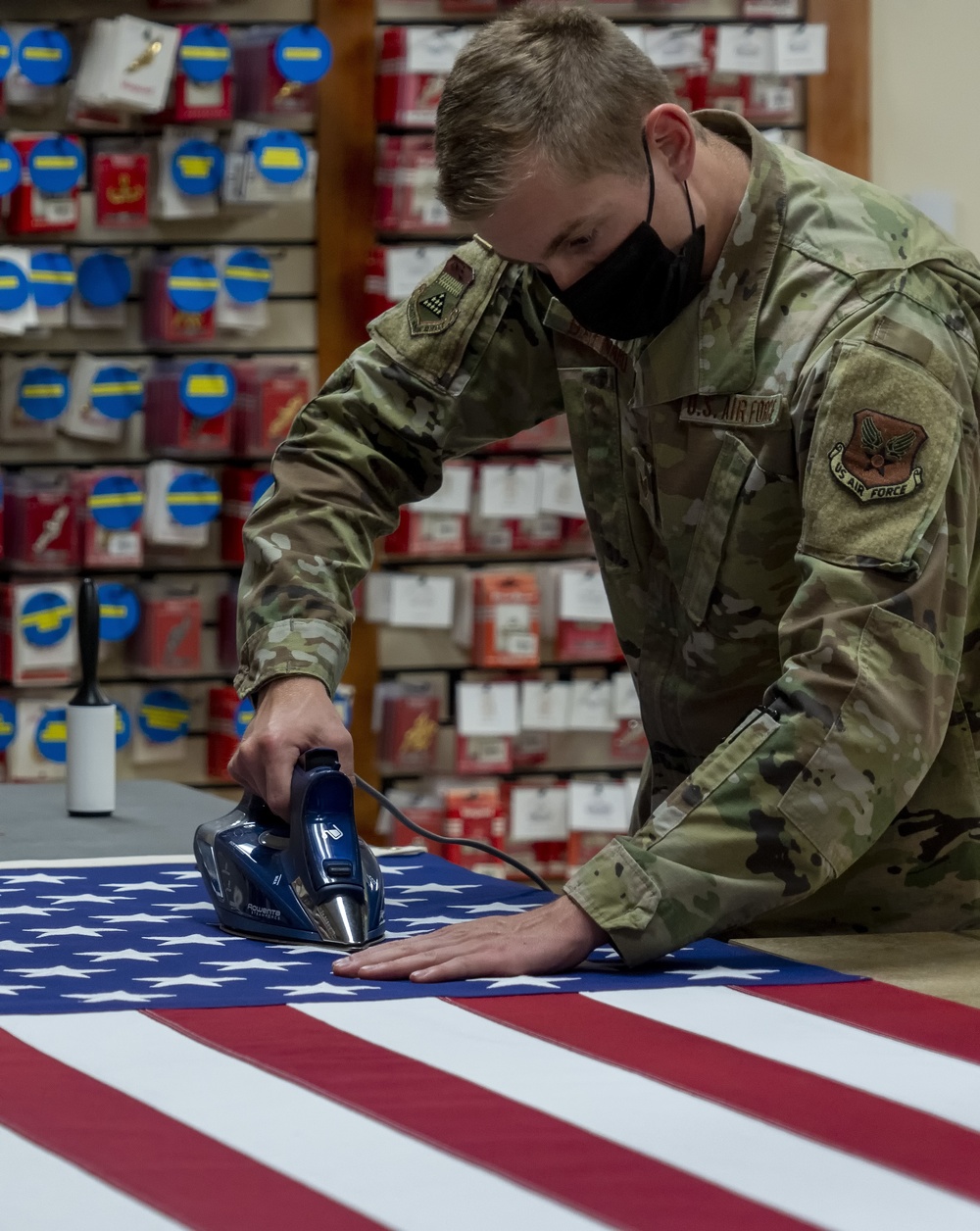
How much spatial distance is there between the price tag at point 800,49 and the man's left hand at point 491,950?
371 cm

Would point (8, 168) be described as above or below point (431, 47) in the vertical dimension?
below

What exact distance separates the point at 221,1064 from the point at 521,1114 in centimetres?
24

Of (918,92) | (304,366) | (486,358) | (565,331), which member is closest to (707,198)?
(565,331)

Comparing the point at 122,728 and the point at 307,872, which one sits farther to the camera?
the point at 122,728

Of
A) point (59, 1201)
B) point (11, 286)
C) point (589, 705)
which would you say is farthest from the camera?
point (589, 705)

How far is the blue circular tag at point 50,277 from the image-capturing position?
14.3ft

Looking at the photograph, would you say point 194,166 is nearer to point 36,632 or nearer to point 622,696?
point 36,632

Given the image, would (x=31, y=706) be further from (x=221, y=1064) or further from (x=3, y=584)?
(x=221, y=1064)

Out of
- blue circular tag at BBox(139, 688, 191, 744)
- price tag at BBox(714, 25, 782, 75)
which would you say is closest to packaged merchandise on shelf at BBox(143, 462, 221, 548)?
blue circular tag at BBox(139, 688, 191, 744)

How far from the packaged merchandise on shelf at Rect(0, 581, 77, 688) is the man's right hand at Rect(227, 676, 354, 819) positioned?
2600 mm

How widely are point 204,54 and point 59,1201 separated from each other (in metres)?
3.85

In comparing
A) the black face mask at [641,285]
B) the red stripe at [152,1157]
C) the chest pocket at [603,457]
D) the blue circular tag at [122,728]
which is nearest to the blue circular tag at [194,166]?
the blue circular tag at [122,728]

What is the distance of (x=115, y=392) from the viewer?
446 cm

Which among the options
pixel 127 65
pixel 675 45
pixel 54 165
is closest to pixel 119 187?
pixel 54 165
